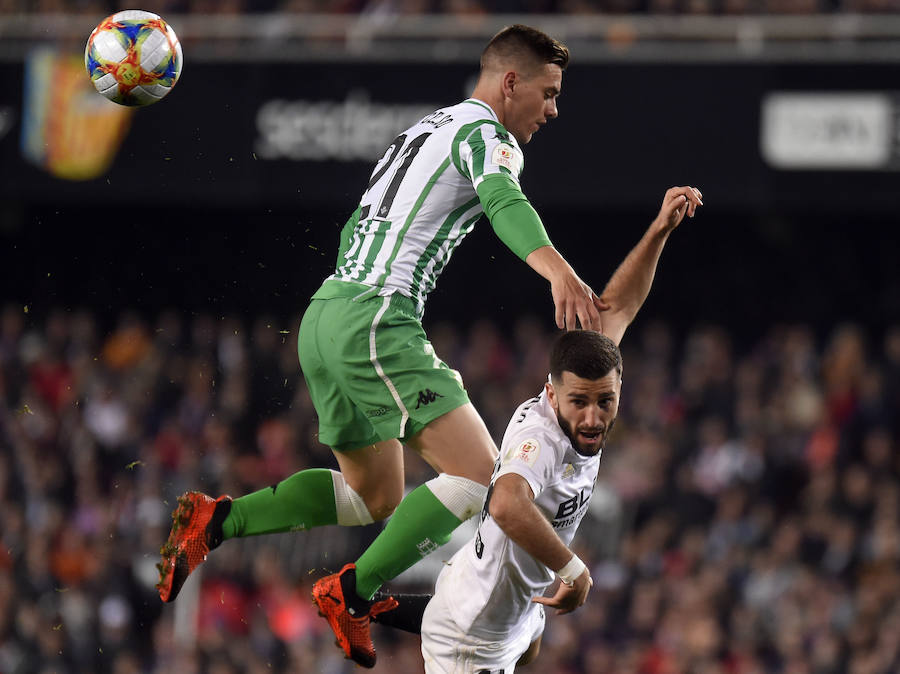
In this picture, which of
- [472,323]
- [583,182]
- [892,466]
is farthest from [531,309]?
[892,466]

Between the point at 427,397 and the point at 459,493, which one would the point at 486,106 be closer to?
the point at 427,397

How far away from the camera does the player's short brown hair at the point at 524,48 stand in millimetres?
5961

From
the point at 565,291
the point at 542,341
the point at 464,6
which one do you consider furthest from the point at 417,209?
the point at 542,341

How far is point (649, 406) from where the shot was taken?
1468cm

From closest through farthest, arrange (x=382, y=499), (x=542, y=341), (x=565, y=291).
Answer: (x=565, y=291)
(x=382, y=499)
(x=542, y=341)

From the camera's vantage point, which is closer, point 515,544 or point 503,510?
point 503,510

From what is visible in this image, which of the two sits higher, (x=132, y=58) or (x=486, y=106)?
(x=132, y=58)

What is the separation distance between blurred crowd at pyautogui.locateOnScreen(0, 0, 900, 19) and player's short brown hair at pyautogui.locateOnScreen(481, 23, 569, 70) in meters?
8.91

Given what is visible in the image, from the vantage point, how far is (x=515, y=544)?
218 inches

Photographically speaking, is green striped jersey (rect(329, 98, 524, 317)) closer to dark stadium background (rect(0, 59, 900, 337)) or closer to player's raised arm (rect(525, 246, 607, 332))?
player's raised arm (rect(525, 246, 607, 332))

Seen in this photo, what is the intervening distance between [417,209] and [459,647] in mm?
1782

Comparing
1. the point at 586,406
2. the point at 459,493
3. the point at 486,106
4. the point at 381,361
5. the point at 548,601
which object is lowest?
the point at 548,601

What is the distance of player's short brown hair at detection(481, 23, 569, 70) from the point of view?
596 cm

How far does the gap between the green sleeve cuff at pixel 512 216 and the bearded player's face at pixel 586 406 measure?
51 cm
